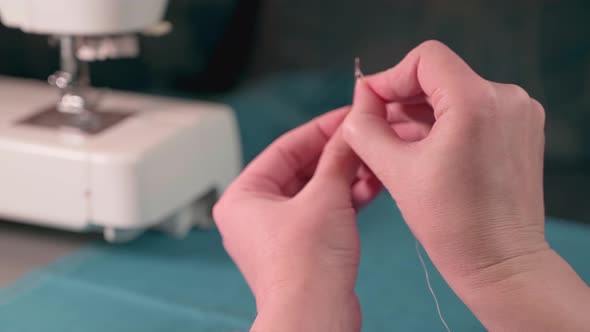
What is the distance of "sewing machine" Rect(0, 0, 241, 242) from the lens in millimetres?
1032

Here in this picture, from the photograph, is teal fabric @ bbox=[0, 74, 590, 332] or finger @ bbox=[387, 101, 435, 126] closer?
finger @ bbox=[387, 101, 435, 126]

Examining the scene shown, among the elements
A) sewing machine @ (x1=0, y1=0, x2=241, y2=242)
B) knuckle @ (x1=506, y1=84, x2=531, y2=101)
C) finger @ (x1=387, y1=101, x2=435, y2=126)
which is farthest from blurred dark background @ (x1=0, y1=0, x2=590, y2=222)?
knuckle @ (x1=506, y1=84, x2=531, y2=101)

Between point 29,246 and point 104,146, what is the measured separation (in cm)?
22

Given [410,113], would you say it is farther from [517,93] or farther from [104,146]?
[104,146]

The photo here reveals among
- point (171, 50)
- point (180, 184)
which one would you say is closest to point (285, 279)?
point (180, 184)

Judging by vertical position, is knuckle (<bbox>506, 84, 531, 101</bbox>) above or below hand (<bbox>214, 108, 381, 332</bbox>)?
above

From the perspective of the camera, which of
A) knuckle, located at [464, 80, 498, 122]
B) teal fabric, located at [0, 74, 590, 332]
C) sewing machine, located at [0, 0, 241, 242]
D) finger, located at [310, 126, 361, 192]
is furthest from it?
sewing machine, located at [0, 0, 241, 242]

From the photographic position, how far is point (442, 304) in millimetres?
793

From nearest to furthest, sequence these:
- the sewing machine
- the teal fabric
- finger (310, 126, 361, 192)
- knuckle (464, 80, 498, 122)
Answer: knuckle (464, 80, 498, 122) < finger (310, 126, 361, 192) < the teal fabric < the sewing machine

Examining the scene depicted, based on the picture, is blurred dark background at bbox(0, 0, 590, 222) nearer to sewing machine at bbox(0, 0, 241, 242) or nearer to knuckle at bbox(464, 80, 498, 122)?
sewing machine at bbox(0, 0, 241, 242)

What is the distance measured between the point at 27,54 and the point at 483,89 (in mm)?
1135

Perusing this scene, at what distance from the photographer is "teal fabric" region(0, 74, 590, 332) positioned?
839mm

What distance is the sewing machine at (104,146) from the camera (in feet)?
3.39

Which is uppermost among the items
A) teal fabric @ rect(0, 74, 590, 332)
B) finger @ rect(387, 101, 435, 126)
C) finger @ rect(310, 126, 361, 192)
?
finger @ rect(387, 101, 435, 126)
